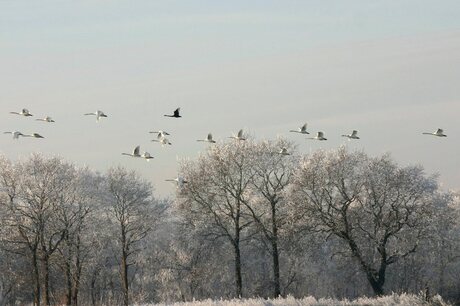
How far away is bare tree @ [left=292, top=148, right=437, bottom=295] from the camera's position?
52969 mm

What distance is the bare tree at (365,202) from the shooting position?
53.0 meters

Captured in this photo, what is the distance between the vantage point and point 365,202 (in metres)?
55.9

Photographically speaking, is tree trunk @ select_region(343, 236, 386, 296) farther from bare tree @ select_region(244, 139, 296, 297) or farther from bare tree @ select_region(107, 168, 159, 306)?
bare tree @ select_region(107, 168, 159, 306)

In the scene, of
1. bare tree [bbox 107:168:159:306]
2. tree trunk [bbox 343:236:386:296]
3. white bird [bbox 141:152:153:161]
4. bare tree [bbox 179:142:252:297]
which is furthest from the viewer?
bare tree [bbox 107:168:159:306]

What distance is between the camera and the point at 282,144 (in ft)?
184

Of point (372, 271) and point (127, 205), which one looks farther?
point (127, 205)

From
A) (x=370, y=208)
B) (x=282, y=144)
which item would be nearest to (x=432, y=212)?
(x=370, y=208)

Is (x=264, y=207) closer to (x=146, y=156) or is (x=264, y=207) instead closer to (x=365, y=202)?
(x=365, y=202)

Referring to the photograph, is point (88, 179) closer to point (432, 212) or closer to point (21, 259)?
point (21, 259)

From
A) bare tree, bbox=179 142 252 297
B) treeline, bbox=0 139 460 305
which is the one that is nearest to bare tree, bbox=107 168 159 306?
treeline, bbox=0 139 460 305

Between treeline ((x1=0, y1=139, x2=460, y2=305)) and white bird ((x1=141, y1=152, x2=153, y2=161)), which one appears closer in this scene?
white bird ((x1=141, y1=152, x2=153, y2=161))

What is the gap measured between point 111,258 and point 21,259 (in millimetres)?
9817

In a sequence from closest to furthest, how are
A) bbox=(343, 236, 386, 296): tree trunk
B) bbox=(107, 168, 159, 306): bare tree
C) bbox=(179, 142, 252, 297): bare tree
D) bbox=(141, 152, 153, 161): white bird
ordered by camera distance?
1. bbox=(141, 152, 153, 161): white bird
2. bbox=(343, 236, 386, 296): tree trunk
3. bbox=(179, 142, 252, 297): bare tree
4. bbox=(107, 168, 159, 306): bare tree

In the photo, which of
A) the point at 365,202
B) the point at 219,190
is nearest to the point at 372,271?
the point at 365,202
